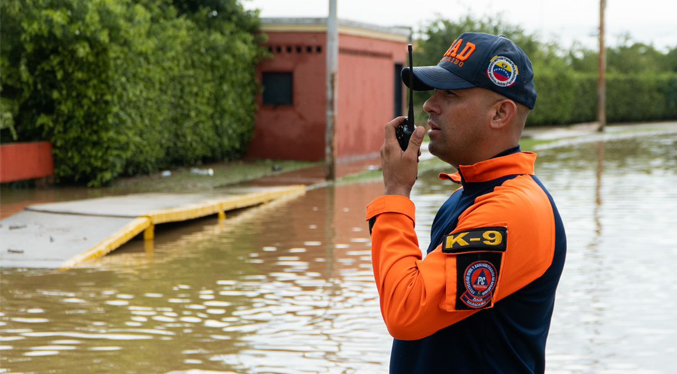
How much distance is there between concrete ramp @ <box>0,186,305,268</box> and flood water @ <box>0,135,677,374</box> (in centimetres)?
22

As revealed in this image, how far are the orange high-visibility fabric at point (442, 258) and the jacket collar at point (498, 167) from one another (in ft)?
→ 0.19

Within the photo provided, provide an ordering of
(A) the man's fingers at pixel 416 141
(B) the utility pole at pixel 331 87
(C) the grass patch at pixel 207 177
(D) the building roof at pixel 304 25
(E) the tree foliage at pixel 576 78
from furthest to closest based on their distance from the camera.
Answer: (E) the tree foliage at pixel 576 78
(D) the building roof at pixel 304 25
(B) the utility pole at pixel 331 87
(C) the grass patch at pixel 207 177
(A) the man's fingers at pixel 416 141

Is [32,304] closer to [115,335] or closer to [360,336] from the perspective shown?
[115,335]

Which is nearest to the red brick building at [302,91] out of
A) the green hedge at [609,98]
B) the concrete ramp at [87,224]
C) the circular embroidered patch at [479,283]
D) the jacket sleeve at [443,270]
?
the concrete ramp at [87,224]

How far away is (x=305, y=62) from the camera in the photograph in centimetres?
2447

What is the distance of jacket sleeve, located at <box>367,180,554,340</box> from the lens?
8.58 ft

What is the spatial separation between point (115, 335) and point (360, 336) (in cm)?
173

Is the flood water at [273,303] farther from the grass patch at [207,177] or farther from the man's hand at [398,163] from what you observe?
the man's hand at [398,163]

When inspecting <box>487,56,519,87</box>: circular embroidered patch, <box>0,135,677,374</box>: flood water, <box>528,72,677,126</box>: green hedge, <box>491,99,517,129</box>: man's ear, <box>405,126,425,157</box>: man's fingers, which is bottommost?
<box>0,135,677,374</box>: flood water

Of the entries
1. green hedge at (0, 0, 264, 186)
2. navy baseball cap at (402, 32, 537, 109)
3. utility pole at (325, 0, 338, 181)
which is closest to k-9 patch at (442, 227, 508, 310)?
navy baseball cap at (402, 32, 537, 109)

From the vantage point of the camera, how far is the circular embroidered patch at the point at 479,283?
2.58 meters

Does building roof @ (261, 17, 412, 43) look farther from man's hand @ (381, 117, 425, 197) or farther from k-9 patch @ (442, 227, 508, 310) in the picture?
k-9 patch @ (442, 227, 508, 310)

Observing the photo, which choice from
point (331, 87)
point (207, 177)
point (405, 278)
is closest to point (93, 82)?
point (207, 177)

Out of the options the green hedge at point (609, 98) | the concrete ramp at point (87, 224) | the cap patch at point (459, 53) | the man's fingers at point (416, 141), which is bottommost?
the concrete ramp at point (87, 224)
